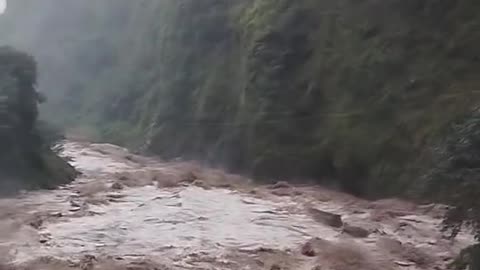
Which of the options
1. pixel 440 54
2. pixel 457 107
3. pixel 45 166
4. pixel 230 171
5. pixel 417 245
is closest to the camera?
pixel 417 245

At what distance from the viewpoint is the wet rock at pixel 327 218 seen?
17.9 meters

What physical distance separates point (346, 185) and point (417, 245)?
8.68 metres

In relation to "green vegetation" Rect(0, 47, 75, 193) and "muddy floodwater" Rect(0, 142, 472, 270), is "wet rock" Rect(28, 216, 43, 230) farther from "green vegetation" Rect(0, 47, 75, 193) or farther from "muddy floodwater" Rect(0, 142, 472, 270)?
"green vegetation" Rect(0, 47, 75, 193)

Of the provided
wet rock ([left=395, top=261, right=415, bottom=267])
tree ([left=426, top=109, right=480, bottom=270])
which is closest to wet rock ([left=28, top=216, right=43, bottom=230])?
wet rock ([left=395, top=261, right=415, bottom=267])

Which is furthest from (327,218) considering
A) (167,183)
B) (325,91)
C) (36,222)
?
(325,91)

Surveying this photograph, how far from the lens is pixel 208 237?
51.5 ft

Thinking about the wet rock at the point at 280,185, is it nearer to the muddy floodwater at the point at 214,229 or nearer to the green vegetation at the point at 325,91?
the muddy floodwater at the point at 214,229

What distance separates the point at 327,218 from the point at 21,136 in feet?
41.5

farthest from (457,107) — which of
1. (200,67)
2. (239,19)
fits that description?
(200,67)

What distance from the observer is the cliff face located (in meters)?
22.2

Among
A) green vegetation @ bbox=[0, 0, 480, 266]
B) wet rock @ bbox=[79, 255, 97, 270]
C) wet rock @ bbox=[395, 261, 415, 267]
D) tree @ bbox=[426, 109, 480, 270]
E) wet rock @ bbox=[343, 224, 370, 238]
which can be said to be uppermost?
green vegetation @ bbox=[0, 0, 480, 266]

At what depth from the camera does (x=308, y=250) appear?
47.4 ft

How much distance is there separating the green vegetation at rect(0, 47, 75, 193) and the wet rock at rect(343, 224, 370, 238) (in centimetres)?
1226

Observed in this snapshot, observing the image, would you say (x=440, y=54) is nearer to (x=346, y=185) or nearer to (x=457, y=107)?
(x=457, y=107)
